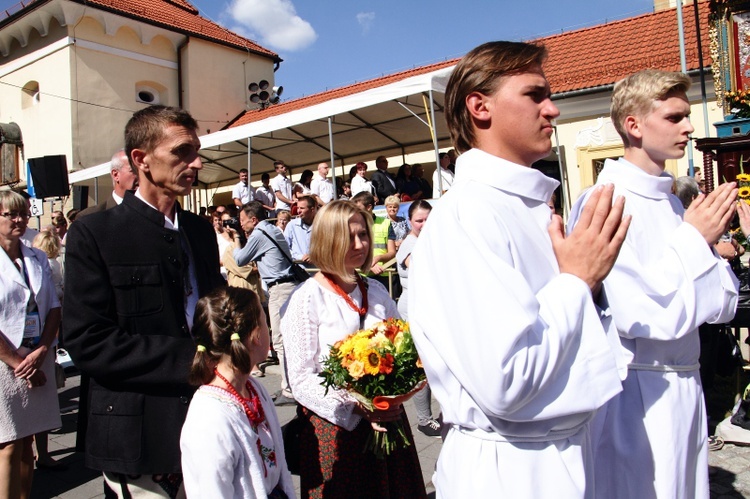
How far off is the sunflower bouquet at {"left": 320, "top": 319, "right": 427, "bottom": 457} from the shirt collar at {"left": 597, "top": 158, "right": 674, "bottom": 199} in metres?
1.08

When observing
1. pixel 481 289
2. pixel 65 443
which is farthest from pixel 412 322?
pixel 65 443

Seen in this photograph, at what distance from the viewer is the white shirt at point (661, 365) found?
2.03 meters

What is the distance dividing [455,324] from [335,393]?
5.38 ft

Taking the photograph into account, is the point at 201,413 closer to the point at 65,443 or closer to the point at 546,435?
the point at 546,435

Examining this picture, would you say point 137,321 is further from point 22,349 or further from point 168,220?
point 22,349

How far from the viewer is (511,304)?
4.18 feet

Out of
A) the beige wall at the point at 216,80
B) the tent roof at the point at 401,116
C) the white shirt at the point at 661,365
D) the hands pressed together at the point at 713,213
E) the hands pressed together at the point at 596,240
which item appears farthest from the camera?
the beige wall at the point at 216,80

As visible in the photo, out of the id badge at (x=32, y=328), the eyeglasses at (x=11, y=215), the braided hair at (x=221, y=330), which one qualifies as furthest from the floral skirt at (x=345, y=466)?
the eyeglasses at (x=11, y=215)

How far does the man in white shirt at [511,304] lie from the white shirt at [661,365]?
0.62 metres

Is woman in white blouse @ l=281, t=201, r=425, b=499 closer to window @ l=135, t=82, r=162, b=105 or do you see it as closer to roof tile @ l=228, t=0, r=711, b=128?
roof tile @ l=228, t=0, r=711, b=128

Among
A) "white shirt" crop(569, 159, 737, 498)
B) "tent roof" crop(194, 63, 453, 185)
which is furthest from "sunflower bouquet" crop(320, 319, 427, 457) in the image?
"tent roof" crop(194, 63, 453, 185)

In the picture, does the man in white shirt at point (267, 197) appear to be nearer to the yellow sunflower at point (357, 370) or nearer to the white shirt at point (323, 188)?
the white shirt at point (323, 188)

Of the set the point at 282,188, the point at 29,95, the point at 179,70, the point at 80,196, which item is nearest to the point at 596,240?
the point at 282,188

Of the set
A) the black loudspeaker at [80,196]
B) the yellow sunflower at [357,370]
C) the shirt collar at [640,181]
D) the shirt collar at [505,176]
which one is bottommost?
the yellow sunflower at [357,370]
